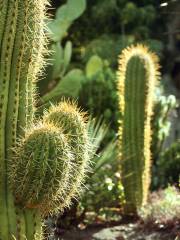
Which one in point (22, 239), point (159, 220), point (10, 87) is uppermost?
point (10, 87)

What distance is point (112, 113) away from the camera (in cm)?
1001

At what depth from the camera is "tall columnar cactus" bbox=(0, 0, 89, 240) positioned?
13.6ft

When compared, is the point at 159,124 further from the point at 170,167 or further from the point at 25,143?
the point at 25,143

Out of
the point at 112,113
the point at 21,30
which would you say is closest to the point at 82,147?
the point at 21,30

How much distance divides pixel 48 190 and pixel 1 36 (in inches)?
38.8

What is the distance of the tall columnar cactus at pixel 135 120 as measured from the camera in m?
7.19

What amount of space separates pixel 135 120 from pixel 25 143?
319cm

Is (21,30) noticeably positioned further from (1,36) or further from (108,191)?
(108,191)

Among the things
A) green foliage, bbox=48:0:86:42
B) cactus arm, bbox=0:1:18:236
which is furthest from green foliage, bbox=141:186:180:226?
green foliage, bbox=48:0:86:42

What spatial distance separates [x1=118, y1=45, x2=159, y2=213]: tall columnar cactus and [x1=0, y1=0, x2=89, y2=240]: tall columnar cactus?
9.32 ft

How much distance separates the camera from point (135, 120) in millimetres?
7215

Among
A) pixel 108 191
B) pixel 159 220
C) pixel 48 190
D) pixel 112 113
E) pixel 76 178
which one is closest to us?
pixel 48 190

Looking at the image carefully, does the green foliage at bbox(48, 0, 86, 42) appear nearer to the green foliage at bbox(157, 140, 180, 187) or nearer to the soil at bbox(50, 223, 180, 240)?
the green foliage at bbox(157, 140, 180, 187)

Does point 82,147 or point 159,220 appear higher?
point 82,147
